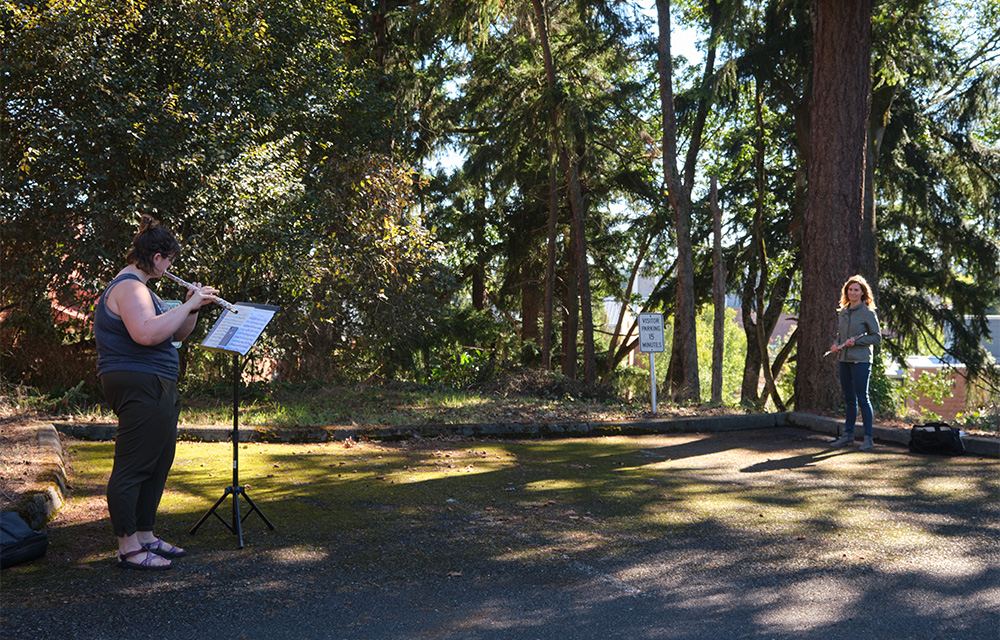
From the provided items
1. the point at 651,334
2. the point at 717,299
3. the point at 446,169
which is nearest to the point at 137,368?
the point at 651,334

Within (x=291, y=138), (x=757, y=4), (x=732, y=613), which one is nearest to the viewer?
(x=732, y=613)

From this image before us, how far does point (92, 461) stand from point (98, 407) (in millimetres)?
3322

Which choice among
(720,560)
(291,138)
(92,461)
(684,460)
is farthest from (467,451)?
(291,138)

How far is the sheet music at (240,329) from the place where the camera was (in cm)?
454

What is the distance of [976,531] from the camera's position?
16.9 ft

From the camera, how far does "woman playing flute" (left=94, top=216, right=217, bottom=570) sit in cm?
417

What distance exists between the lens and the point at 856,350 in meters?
8.65

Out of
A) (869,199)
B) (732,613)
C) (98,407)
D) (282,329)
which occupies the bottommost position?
(732,613)

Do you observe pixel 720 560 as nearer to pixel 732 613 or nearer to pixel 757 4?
pixel 732 613

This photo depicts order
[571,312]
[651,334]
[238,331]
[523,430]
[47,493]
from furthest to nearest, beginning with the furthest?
[571,312], [651,334], [523,430], [47,493], [238,331]

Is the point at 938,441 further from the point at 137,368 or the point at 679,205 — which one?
the point at 679,205

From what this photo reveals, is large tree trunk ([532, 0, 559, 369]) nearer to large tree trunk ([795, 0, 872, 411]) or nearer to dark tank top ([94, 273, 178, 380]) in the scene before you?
large tree trunk ([795, 0, 872, 411])

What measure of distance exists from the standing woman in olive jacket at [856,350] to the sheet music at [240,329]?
665cm

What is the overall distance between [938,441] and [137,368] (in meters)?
7.86
